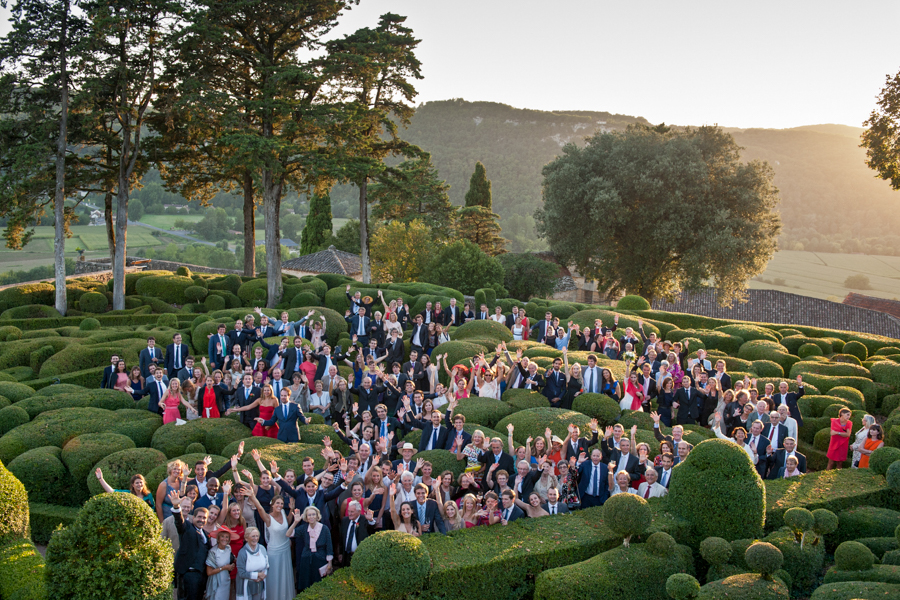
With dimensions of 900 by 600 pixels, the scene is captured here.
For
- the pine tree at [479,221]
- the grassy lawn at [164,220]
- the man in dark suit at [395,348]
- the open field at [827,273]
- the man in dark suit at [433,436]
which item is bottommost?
the open field at [827,273]

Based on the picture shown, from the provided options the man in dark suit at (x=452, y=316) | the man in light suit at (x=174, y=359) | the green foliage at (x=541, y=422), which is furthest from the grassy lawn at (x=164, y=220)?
the green foliage at (x=541, y=422)

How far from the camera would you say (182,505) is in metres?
7.20

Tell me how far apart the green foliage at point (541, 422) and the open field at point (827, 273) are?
7458 centimetres

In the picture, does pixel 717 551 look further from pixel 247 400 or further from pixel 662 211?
pixel 662 211

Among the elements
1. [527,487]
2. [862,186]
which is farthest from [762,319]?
[862,186]

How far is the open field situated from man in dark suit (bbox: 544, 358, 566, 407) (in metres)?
73.6

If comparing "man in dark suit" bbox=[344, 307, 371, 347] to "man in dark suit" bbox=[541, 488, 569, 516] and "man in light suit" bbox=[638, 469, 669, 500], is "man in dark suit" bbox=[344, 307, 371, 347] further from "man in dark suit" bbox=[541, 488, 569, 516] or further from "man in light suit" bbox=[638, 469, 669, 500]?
"man in light suit" bbox=[638, 469, 669, 500]

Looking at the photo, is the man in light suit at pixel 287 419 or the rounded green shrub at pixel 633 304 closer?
the man in light suit at pixel 287 419

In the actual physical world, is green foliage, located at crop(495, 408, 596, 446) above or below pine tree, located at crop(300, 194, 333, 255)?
below

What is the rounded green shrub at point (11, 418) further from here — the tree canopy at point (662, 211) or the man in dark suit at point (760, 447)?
the tree canopy at point (662, 211)

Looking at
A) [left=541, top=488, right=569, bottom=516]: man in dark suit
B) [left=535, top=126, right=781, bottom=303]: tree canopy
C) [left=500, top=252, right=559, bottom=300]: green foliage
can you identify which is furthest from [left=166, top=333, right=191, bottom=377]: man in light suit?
[left=500, top=252, right=559, bottom=300]: green foliage

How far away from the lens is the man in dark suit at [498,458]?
346 inches

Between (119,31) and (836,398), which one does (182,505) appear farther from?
(119,31)

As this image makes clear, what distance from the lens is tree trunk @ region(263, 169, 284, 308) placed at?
23.8 m
